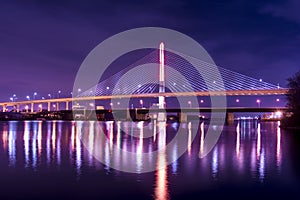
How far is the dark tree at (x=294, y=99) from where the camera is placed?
4550 cm

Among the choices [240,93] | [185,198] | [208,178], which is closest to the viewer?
[185,198]

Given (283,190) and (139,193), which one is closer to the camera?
(139,193)

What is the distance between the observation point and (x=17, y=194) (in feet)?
33.1

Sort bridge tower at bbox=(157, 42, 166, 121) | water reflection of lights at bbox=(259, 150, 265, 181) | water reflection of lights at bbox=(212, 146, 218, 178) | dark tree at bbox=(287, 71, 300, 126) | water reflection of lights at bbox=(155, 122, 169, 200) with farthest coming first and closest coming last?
bridge tower at bbox=(157, 42, 166, 121) → dark tree at bbox=(287, 71, 300, 126) → water reflection of lights at bbox=(212, 146, 218, 178) → water reflection of lights at bbox=(259, 150, 265, 181) → water reflection of lights at bbox=(155, 122, 169, 200)

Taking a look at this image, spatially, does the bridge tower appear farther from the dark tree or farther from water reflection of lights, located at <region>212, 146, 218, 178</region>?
water reflection of lights, located at <region>212, 146, 218, 178</region>

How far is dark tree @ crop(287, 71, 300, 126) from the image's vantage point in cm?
4550

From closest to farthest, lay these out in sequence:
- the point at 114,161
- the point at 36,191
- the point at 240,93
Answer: the point at 36,191 → the point at 114,161 → the point at 240,93

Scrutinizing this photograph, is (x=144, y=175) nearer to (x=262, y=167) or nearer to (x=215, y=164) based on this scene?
(x=215, y=164)

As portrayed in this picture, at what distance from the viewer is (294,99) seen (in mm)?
46031

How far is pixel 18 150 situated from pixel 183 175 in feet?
31.5

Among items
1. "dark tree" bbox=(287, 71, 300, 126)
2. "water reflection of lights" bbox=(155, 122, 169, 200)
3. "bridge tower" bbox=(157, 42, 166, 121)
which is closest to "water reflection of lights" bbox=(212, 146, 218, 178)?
"water reflection of lights" bbox=(155, 122, 169, 200)

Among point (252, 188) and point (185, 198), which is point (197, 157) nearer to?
point (252, 188)

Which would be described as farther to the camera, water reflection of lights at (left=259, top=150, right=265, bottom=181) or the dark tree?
the dark tree

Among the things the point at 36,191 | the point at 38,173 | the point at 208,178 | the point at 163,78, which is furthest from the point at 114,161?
the point at 163,78
